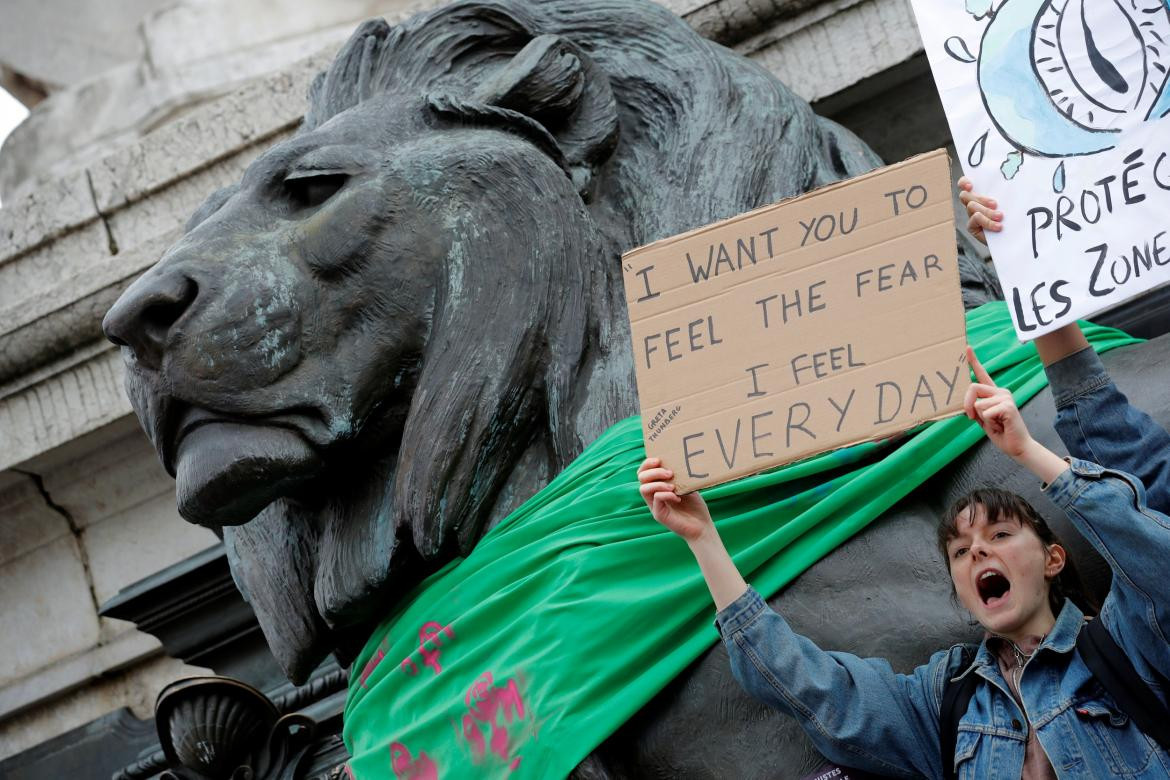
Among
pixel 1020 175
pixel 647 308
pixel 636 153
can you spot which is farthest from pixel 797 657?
pixel 636 153

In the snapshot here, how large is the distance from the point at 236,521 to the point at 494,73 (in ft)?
3.17

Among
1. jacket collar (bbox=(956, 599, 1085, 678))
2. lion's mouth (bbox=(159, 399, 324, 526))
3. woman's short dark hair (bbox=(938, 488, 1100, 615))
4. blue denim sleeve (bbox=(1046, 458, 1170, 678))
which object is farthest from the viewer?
lion's mouth (bbox=(159, 399, 324, 526))

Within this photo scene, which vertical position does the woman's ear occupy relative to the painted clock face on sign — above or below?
below

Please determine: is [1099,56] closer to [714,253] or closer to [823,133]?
[714,253]

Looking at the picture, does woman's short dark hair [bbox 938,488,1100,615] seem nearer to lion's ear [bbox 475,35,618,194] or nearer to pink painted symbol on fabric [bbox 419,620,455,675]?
pink painted symbol on fabric [bbox 419,620,455,675]

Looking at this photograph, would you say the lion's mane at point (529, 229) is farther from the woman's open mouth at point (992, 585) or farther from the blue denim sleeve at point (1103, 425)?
the woman's open mouth at point (992, 585)

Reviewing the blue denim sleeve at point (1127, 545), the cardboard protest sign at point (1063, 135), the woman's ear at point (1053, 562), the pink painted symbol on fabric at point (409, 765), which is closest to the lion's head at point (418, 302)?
the pink painted symbol on fabric at point (409, 765)

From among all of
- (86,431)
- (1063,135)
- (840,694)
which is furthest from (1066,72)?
(86,431)

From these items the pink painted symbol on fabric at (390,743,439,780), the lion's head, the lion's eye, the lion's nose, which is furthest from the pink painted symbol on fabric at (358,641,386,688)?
the lion's eye

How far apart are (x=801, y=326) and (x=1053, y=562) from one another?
46 centimetres

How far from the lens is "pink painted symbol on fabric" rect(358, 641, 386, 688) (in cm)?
314

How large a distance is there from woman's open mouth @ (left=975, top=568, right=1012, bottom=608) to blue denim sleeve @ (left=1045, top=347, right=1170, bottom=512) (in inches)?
8.2

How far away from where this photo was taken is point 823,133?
11.3 feet

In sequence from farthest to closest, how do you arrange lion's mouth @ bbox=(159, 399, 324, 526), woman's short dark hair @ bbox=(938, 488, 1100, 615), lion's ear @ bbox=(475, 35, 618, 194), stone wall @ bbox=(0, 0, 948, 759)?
stone wall @ bbox=(0, 0, 948, 759), lion's ear @ bbox=(475, 35, 618, 194), lion's mouth @ bbox=(159, 399, 324, 526), woman's short dark hair @ bbox=(938, 488, 1100, 615)
